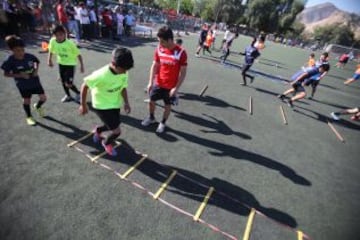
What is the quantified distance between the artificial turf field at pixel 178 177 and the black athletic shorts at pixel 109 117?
806mm

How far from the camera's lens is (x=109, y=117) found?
3703mm

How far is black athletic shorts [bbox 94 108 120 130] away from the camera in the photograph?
365 centimetres

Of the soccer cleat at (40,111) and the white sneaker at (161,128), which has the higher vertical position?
the soccer cleat at (40,111)

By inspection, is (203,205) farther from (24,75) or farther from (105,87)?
(24,75)

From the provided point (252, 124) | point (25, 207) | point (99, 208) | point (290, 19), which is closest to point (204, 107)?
point (252, 124)

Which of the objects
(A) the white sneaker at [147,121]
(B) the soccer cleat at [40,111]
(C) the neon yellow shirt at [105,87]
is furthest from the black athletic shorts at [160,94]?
(B) the soccer cleat at [40,111]

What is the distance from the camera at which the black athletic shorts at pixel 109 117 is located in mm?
3654

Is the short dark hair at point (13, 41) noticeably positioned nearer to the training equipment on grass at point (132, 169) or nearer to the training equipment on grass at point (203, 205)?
the training equipment on grass at point (132, 169)

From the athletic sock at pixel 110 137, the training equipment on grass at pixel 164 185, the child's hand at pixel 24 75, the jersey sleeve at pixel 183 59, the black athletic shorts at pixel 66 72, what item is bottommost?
the training equipment on grass at pixel 164 185

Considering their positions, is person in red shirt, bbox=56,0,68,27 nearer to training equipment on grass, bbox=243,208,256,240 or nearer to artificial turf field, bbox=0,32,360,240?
artificial turf field, bbox=0,32,360,240

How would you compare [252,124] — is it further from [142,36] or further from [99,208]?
[142,36]

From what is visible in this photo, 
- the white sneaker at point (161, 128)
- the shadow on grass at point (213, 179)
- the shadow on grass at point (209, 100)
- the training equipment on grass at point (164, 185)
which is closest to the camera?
the training equipment on grass at point (164, 185)

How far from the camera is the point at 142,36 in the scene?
21.2m

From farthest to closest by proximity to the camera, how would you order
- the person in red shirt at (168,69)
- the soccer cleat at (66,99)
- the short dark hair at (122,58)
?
the soccer cleat at (66,99)
the person in red shirt at (168,69)
the short dark hair at (122,58)
